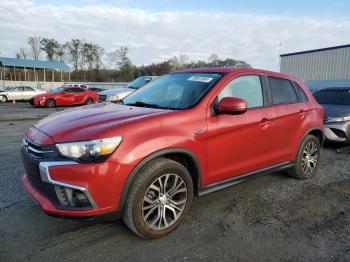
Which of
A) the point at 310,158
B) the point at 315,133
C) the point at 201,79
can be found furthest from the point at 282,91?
the point at 201,79

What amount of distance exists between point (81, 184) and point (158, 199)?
86cm

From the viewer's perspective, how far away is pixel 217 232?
3.71 metres

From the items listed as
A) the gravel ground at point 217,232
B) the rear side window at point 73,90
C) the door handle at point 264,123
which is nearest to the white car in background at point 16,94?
the rear side window at point 73,90

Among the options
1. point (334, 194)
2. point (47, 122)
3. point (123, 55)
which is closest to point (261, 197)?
point (334, 194)

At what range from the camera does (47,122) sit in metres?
3.80

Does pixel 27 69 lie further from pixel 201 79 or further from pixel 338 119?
pixel 201 79

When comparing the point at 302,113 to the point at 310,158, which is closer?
the point at 302,113

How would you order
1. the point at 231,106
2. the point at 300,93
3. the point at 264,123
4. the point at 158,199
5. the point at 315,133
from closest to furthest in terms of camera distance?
1. the point at 158,199
2. the point at 231,106
3. the point at 264,123
4. the point at 300,93
5. the point at 315,133

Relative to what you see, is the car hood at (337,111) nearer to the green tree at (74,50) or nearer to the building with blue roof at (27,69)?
the building with blue roof at (27,69)

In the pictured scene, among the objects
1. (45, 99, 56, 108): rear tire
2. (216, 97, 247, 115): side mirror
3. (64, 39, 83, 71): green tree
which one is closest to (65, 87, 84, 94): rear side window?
(45, 99, 56, 108): rear tire

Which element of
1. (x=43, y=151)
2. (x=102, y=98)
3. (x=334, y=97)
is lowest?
(x=43, y=151)

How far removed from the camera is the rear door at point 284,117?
4.79 metres

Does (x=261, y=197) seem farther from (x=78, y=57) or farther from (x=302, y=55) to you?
(x=78, y=57)

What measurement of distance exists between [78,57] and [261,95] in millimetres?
74244
